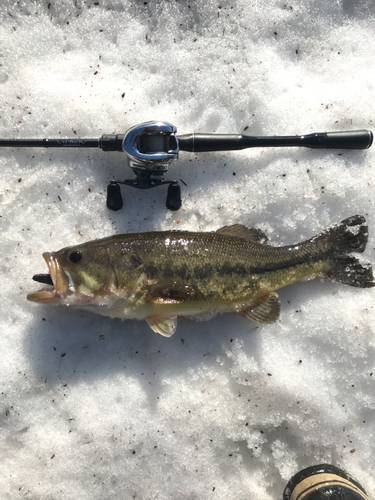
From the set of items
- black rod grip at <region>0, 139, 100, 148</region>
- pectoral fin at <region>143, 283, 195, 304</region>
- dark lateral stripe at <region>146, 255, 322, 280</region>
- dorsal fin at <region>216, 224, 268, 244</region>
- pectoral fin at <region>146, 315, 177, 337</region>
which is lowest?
pectoral fin at <region>146, 315, 177, 337</region>

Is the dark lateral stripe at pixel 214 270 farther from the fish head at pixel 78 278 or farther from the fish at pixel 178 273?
the fish head at pixel 78 278

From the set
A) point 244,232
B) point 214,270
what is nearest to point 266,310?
point 214,270

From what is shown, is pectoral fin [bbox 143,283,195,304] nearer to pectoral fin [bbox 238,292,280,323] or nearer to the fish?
the fish

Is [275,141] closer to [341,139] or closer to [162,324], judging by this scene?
[341,139]

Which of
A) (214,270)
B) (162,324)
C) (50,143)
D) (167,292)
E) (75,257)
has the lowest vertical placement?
(162,324)

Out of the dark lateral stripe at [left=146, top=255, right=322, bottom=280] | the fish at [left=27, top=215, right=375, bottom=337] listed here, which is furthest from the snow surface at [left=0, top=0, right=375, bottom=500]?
the dark lateral stripe at [left=146, top=255, right=322, bottom=280]

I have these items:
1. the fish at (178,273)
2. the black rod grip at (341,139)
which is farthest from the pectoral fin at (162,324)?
the black rod grip at (341,139)

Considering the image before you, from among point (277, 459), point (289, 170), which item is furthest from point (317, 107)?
point (277, 459)

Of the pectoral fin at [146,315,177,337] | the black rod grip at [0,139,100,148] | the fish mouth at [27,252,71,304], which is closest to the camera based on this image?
the fish mouth at [27,252,71,304]
